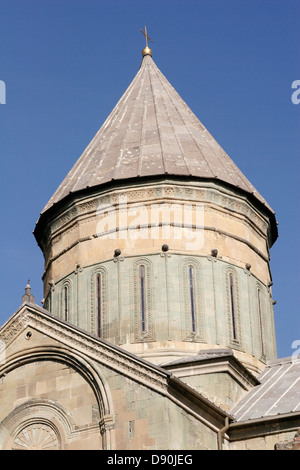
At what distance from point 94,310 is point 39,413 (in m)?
5.20

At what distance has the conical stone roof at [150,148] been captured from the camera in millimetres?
29406

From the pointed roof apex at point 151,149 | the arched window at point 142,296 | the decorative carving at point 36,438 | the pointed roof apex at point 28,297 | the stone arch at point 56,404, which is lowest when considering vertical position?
the decorative carving at point 36,438

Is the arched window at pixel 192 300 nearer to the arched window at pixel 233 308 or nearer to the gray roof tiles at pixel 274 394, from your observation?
the arched window at pixel 233 308

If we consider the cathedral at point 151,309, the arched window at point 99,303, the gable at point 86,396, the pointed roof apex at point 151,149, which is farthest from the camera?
the pointed roof apex at point 151,149

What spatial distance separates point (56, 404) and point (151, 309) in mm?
5014

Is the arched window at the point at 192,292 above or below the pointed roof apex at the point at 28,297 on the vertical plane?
above

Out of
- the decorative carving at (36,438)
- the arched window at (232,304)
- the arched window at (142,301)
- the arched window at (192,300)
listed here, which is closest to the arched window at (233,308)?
the arched window at (232,304)

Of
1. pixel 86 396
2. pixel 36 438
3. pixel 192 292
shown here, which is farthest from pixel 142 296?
pixel 36 438

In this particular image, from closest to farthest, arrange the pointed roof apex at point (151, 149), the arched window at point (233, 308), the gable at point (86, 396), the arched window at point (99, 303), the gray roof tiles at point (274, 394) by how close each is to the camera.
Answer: the gable at point (86, 396) → the gray roof tiles at point (274, 394) → the arched window at point (99, 303) → the arched window at point (233, 308) → the pointed roof apex at point (151, 149)

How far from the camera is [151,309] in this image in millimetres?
27500

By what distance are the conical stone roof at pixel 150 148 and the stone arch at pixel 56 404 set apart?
21.8 ft

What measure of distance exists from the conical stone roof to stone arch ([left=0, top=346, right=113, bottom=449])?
666cm

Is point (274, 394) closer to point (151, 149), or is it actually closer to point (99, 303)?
point (99, 303)
